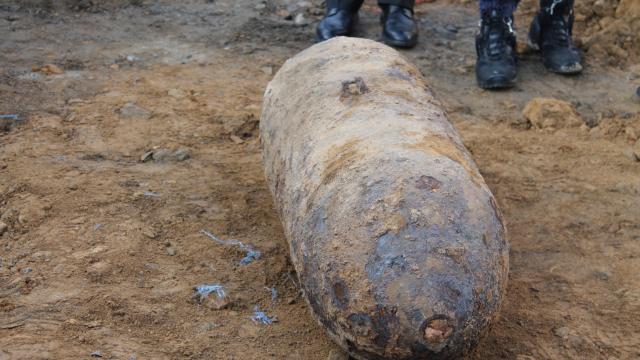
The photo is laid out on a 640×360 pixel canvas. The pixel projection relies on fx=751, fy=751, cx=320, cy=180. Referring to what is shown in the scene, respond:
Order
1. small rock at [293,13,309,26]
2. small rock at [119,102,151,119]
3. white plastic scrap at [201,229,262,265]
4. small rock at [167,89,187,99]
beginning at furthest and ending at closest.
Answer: small rock at [293,13,309,26], small rock at [167,89,187,99], small rock at [119,102,151,119], white plastic scrap at [201,229,262,265]

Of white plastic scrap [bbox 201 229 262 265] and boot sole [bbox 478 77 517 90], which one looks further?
boot sole [bbox 478 77 517 90]

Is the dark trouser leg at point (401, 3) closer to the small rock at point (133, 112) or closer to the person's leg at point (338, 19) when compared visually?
the person's leg at point (338, 19)

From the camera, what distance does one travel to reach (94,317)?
2.47m

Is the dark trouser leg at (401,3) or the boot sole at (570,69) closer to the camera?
the boot sole at (570,69)

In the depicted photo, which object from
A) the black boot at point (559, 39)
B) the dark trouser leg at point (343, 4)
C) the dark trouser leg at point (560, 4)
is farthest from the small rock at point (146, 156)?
the dark trouser leg at point (560, 4)

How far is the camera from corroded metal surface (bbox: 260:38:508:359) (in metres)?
2.01

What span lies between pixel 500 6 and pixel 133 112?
239 centimetres

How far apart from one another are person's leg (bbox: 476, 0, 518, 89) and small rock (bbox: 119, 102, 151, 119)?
2.11 meters

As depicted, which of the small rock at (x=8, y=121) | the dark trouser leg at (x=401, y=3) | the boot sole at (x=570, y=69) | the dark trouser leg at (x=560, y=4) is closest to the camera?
the small rock at (x=8, y=121)

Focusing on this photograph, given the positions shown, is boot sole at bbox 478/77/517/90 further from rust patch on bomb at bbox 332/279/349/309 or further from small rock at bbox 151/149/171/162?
rust patch on bomb at bbox 332/279/349/309

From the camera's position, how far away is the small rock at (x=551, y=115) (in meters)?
4.25

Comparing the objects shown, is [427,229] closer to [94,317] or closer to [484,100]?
[94,317]

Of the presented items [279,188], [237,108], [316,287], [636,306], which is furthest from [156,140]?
[636,306]

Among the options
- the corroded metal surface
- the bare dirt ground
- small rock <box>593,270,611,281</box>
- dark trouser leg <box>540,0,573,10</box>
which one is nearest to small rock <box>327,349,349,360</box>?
the bare dirt ground
